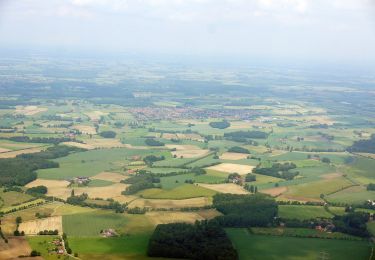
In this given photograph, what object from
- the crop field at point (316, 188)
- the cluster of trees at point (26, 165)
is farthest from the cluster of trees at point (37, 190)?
the crop field at point (316, 188)

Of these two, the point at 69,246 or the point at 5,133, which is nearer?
the point at 69,246

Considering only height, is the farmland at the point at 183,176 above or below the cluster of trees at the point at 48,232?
above

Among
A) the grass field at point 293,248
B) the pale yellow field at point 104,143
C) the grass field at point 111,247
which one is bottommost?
the grass field at point 293,248

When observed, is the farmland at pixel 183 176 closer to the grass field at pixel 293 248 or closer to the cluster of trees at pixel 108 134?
the grass field at pixel 293 248

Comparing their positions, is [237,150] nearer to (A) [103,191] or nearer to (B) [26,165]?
(A) [103,191]

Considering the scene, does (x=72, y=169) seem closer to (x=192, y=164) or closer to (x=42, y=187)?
(x=42, y=187)

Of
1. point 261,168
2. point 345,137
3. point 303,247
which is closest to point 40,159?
point 261,168

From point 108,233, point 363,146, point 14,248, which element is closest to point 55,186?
point 108,233
